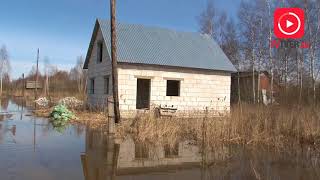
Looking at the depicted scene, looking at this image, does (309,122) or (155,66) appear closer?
(309,122)

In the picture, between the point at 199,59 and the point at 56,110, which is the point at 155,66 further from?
the point at 56,110

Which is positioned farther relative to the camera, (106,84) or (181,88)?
(106,84)

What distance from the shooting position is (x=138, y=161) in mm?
8461

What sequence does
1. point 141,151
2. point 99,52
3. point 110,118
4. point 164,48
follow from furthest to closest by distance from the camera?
point 99,52 → point 164,48 → point 110,118 → point 141,151

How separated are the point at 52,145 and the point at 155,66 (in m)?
12.8

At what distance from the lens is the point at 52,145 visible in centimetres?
1040

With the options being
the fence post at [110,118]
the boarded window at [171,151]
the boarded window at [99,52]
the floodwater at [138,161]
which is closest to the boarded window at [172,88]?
the boarded window at [99,52]

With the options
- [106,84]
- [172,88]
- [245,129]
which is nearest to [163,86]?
[172,88]

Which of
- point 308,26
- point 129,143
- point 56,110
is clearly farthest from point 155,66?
point 308,26

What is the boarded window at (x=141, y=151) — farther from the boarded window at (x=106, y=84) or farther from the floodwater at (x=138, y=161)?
the boarded window at (x=106, y=84)

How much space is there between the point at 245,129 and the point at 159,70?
37.7 ft

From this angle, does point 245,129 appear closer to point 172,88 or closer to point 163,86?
point 163,86

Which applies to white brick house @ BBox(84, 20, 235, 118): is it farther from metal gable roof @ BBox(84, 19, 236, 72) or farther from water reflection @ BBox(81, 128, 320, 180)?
water reflection @ BBox(81, 128, 320, 180)

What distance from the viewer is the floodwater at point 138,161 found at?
23.0 ft
